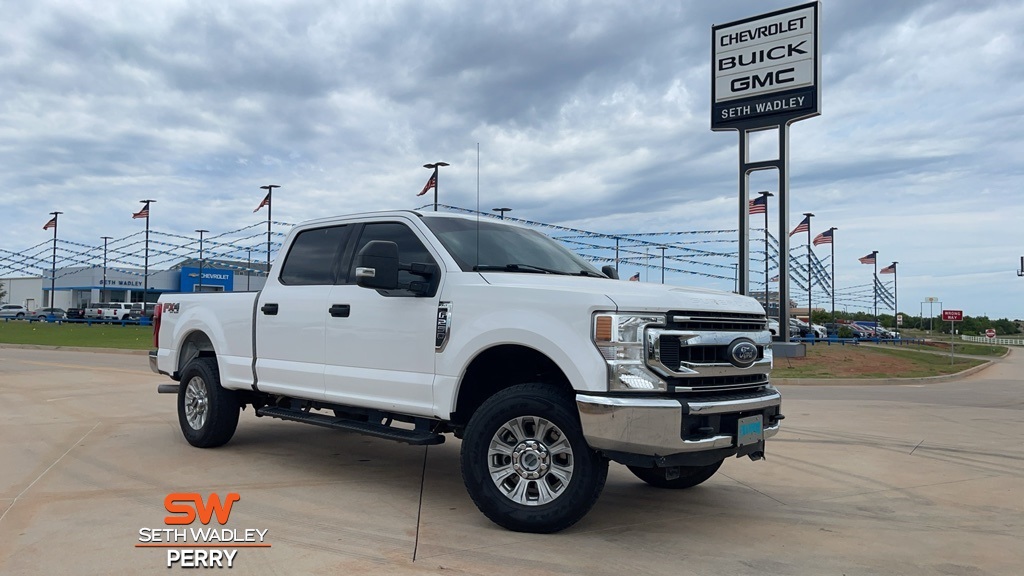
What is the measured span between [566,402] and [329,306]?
2.39 meters

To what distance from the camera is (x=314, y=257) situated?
677cm

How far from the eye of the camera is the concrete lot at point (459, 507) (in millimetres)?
4395

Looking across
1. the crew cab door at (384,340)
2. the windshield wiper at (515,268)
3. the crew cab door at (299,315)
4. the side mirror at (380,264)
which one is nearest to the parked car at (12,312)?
the crew cab door at (299,315)

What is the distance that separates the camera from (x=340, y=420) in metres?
6.14

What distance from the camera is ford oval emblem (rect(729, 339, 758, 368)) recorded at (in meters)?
4.91

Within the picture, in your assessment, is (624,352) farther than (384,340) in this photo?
No

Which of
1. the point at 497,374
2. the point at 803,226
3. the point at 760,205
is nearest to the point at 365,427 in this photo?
the point at 497,374

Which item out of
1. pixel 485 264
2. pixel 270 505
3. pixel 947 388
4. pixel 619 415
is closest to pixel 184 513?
pixel 270 505

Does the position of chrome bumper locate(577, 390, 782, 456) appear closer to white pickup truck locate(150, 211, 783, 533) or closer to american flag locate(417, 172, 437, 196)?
white pickup truck locate(150, 211, 783, 533)

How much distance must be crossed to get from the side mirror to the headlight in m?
1.50

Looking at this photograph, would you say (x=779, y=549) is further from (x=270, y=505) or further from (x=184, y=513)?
(x=184, y=513)

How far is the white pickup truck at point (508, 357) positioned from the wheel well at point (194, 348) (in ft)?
2.62

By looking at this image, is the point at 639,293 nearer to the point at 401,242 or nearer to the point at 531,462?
the point at 531,462

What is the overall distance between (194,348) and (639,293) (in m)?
5.18
